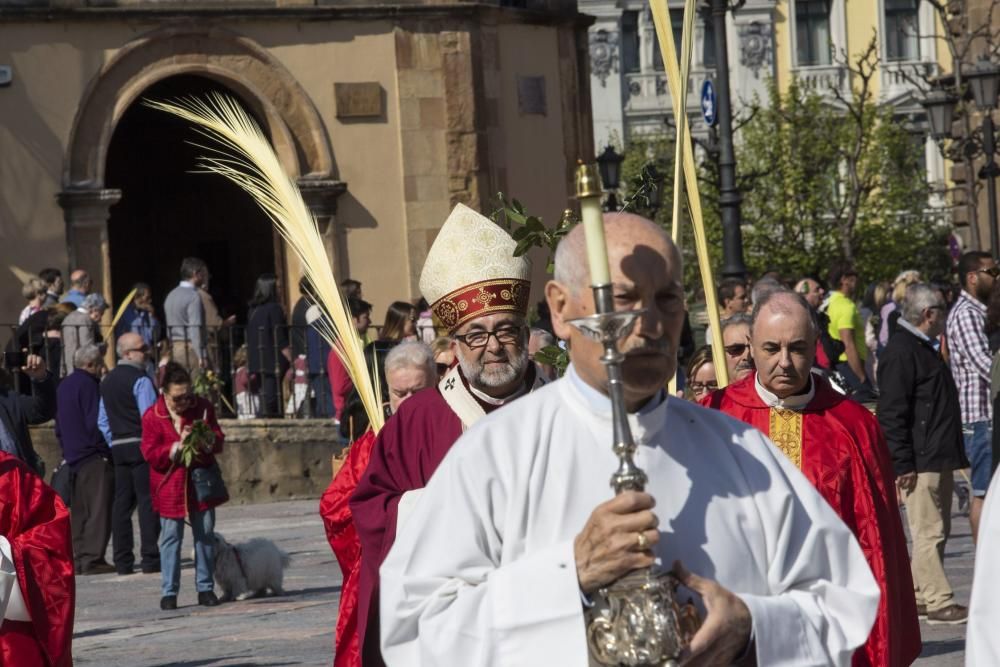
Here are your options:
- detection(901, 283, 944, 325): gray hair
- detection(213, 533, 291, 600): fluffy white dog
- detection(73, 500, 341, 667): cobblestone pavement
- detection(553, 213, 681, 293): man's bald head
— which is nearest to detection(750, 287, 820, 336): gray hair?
detection(553, 213, 681, 293): man's bald head

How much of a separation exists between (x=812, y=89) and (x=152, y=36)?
3510cm

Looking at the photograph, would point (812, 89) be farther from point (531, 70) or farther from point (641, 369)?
point (641, 369)

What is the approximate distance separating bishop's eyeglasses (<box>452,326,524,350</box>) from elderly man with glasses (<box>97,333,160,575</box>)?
28.4 ft

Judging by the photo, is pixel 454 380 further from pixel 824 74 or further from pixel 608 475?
pixel 824 74

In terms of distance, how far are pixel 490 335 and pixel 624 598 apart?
2.95m

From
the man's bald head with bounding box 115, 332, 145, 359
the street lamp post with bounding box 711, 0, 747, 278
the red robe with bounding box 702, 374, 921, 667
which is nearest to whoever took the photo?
the red robe with bounding box 702, 374, 921, 667

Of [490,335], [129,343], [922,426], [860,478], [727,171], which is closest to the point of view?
[490,335]

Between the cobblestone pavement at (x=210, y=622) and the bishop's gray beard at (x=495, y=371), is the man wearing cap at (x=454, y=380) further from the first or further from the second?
the cobblestone pavement at (x=210, y=622)

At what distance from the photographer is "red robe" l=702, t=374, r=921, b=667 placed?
271 inches

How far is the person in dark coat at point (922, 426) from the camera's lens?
11.1 meters

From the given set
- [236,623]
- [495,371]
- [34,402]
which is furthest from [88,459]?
[495,371]

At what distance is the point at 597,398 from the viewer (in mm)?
3816

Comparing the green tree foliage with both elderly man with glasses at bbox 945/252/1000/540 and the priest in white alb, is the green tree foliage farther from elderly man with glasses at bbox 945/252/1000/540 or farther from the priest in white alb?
the priest in white alb

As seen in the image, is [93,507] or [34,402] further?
[93,507]
